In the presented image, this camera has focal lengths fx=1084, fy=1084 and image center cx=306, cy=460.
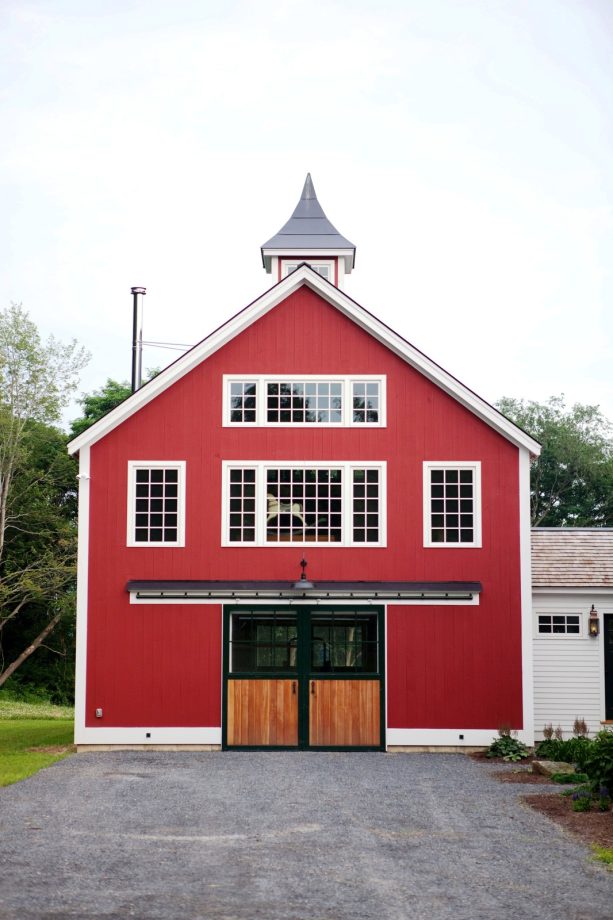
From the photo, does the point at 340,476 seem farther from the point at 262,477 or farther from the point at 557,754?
the point at 557,754

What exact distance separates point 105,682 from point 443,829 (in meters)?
8.43

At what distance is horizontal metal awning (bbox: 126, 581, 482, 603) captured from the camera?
61.7 ft

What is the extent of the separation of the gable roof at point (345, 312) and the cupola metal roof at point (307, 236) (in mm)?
2506

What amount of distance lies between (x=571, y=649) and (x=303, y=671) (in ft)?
16.5

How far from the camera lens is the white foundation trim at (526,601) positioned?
736 inches

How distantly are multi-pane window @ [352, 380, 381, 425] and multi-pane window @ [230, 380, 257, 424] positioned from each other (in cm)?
182

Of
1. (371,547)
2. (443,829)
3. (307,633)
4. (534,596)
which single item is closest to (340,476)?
(371,547)

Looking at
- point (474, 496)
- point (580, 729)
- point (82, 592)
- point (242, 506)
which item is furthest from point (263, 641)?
point (580, 729)

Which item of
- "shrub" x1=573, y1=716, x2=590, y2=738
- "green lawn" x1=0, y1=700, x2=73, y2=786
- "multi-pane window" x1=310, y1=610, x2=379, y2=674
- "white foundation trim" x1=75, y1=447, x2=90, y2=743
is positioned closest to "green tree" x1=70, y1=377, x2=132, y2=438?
"green lawn" x1=0, y1=700, x2=73, y2=786

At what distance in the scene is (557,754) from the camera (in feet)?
57.6

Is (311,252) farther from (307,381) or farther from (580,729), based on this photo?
(580,729)

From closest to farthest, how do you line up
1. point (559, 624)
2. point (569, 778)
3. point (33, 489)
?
point (569, 778), point (559, 624), point (33, 489)

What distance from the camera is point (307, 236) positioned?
22188 millimetres

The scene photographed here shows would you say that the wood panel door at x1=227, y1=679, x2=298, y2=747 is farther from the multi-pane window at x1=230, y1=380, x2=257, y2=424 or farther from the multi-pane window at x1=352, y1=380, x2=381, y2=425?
the multi-pane window at x1=352, y1=380, x2=381, y2=425
